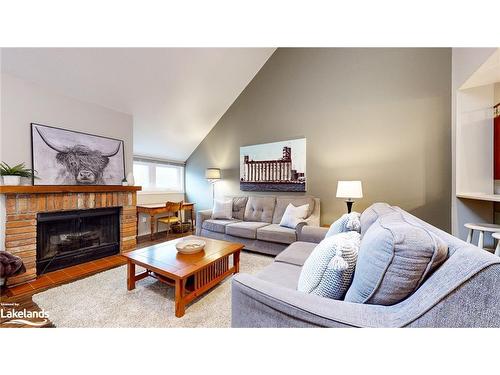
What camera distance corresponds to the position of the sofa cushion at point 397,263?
0.63m

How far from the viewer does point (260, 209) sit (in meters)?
3.42

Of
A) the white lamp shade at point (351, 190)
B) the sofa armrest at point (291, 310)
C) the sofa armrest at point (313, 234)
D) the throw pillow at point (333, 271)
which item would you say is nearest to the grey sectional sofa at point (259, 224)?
the sofa armrest at point (313, 234)

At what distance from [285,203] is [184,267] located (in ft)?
6.80

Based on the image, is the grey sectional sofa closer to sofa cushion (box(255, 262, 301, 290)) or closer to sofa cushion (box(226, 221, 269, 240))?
sofa cushion (box(226, 221, 269, 240))

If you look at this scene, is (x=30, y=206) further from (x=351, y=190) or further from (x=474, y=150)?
(x=474, y=150)

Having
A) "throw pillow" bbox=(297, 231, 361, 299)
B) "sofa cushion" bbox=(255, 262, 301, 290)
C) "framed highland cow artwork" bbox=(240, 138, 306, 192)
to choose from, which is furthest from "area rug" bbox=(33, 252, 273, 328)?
"framed highland cow artwork" bbox=(240, 138, 306, 192)

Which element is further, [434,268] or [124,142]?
[124,142]

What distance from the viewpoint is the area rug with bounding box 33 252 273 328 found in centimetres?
139

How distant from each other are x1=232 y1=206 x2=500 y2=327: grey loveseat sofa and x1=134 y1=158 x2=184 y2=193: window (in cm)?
391

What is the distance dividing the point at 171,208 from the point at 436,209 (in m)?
4.04

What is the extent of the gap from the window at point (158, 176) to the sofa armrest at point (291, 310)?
3881 mm
